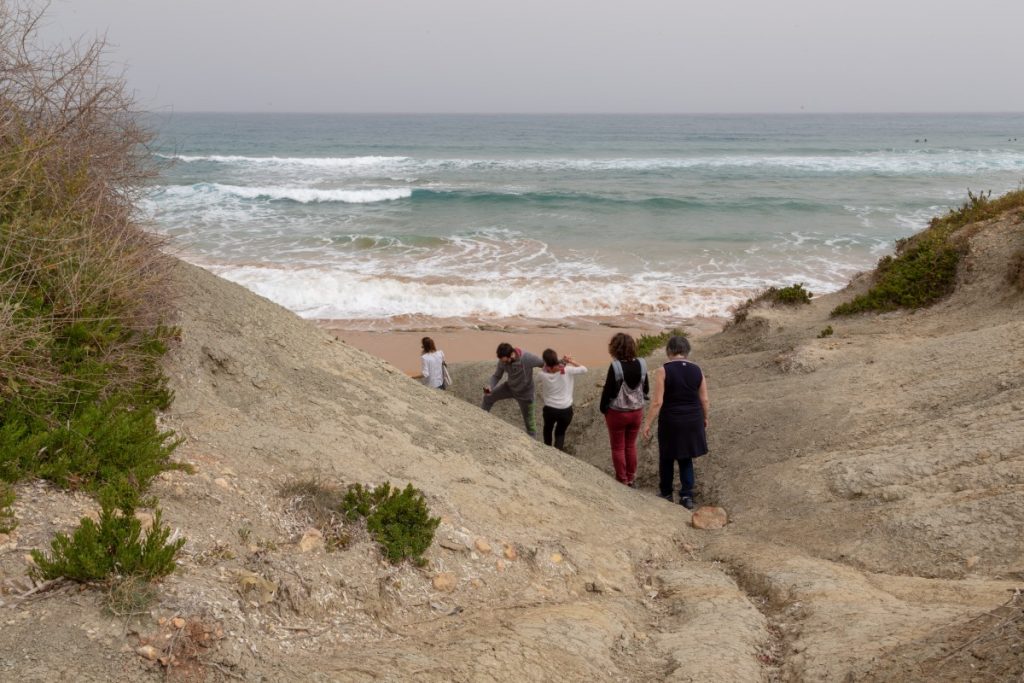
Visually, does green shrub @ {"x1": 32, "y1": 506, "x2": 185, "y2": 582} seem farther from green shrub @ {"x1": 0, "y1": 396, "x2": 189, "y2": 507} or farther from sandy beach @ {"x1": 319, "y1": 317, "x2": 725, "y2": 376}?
sandy beach @ {"x1": 319, "y1": 317, "x2": 725, "y2": 376}

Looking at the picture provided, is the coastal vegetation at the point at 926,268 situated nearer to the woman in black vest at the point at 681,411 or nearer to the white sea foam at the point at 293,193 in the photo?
the woman in black vest at the point at 681,411

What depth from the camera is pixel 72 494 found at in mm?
3957

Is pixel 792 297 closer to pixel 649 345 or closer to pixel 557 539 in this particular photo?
pixel 649 345

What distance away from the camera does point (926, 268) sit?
430 inches

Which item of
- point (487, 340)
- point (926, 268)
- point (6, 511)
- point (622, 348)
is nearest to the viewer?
point (6, 511)

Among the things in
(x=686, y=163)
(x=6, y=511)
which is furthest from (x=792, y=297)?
(x=686, y=163)

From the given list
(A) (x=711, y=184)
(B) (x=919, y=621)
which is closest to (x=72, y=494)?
(B) (x=919, y=621)

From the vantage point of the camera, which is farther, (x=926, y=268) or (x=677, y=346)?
(x=926, y=268)

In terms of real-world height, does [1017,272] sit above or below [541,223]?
above

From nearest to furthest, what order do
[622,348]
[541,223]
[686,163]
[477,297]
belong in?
[622,348]
[477,297]
[541,223]
[686,163]

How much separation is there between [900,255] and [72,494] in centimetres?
1171

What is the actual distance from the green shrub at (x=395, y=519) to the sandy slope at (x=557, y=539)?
4.7 inches

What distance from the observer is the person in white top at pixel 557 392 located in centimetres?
830

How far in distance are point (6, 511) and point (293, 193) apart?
37.1m
